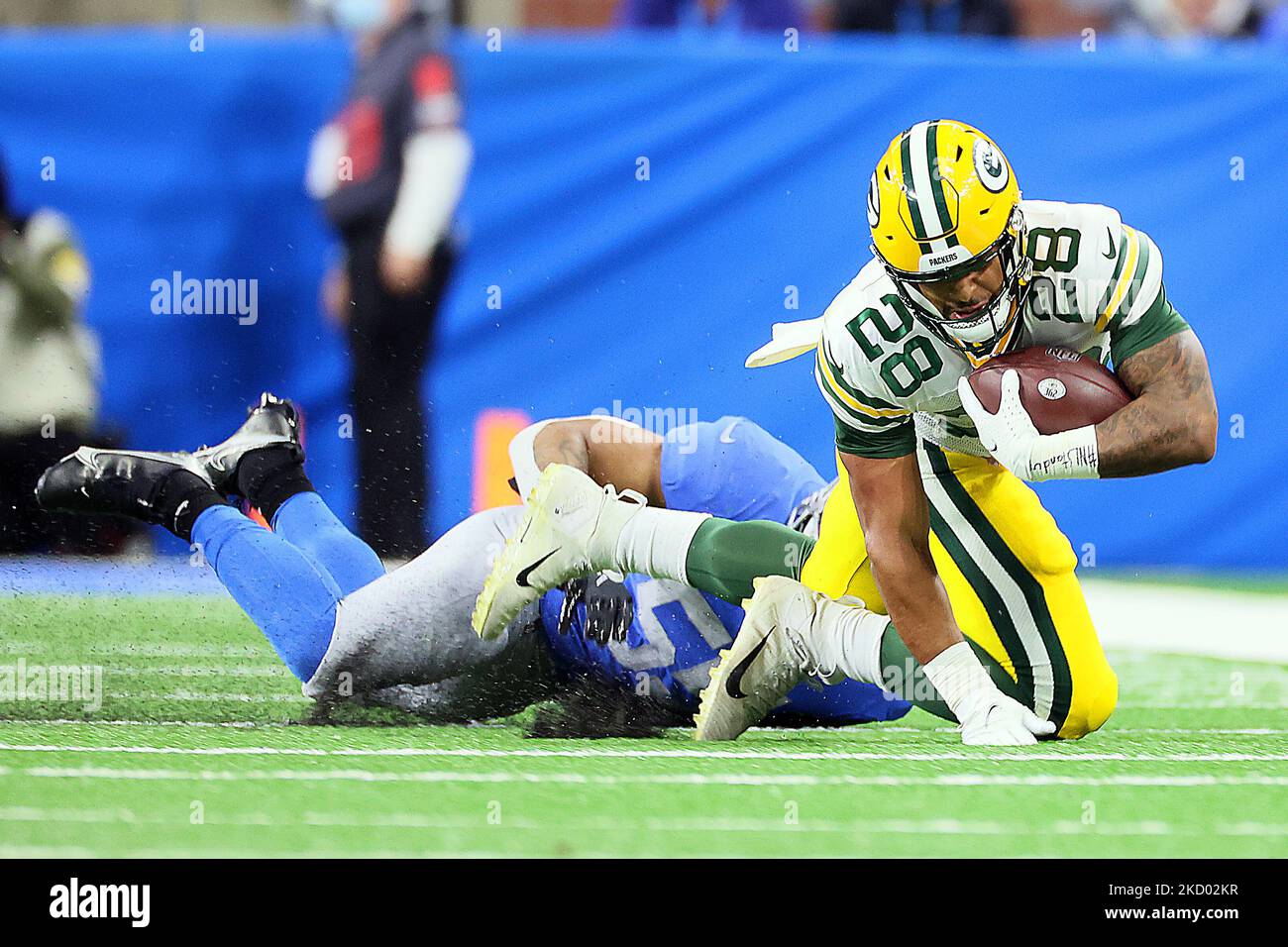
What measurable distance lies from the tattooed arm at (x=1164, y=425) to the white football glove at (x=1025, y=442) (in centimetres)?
3

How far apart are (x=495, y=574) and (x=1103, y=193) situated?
3424 millimetres

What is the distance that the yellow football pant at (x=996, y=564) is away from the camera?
4.06 m

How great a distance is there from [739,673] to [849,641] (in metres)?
0.25

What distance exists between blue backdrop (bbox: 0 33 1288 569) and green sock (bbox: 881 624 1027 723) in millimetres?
2345

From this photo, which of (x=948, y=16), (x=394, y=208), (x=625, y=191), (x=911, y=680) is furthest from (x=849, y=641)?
(x=948, y=16)

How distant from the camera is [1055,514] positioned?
6.40 meters

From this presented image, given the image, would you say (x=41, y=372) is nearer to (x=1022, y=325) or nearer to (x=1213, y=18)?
(x=1022, y=325)

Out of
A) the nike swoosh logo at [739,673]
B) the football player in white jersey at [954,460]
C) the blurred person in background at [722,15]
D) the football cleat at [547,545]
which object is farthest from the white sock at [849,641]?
the blurred person in background at [722,15]

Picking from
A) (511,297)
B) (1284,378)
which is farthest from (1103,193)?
(511,297)

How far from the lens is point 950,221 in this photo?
341 centimetres

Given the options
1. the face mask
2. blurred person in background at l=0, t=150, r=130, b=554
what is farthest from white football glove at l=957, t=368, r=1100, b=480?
the face mask

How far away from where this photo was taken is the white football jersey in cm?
357

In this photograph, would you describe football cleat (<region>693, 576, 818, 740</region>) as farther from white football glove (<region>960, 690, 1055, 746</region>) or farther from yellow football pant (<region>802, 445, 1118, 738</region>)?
white football glove (<region>960, 690, 1055, 746</region>)

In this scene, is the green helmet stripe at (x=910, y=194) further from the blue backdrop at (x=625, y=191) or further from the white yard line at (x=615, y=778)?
the blue backdrop at (x=625, y=191)
